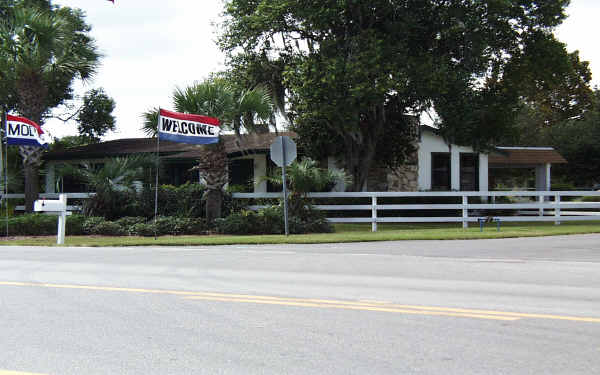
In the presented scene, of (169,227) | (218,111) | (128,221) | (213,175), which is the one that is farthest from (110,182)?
(218,111)

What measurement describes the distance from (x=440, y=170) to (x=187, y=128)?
624 inches

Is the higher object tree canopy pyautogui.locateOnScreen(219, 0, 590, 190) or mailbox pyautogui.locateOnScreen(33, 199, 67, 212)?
tree canopy pyautogui.locateOnScreen(219, 0, 590, 190)

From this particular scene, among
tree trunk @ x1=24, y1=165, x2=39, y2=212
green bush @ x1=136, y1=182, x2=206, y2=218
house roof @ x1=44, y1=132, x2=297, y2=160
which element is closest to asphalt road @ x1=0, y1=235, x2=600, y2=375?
green bush @ x1=136, y1=182, x2=206, y2=218

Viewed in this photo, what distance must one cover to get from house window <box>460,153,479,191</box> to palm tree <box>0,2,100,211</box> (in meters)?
17.8

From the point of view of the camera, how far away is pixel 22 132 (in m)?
19.1

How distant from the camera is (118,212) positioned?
69.5ft

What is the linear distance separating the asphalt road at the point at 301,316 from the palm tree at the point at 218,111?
26.6 feet

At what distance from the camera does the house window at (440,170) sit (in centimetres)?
2992

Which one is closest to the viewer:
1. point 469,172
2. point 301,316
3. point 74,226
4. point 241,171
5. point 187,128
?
point 301,316

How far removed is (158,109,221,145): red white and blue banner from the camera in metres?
17.5

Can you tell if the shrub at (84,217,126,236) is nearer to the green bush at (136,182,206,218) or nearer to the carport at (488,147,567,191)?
the green bush at (136,182,206,218)

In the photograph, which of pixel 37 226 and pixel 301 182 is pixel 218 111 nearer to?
pixel 301 182

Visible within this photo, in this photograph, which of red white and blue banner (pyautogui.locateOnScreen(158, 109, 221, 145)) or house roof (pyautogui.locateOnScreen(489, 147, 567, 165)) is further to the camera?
house roof (pyautogui.locateOnScreen(489, 147, 567, 165))

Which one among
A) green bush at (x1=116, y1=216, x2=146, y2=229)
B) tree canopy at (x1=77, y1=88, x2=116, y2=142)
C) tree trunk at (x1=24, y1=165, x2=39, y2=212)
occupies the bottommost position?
green bush at (x1=116, y1=216, x2=146, y2=229)
